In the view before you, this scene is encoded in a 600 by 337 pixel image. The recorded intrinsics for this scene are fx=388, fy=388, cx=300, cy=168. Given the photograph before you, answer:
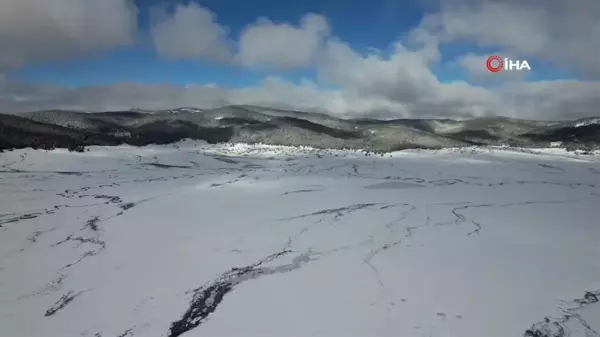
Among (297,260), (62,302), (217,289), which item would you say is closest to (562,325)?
(297,260)

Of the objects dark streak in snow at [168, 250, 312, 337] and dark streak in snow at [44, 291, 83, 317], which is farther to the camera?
dark streak in snow at [44, 291, 83, 317]

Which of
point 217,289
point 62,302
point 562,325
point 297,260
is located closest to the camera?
point 562,325

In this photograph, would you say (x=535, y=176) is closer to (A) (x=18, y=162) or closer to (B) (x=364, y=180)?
(B) (x=364, y=180)

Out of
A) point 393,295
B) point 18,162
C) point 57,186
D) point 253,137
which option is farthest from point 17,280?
point 253,137

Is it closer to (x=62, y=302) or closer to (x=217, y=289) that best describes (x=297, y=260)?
(x=217, y=289)

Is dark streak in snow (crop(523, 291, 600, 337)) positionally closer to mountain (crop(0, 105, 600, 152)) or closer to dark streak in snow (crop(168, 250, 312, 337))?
dark streak in snow (crop(168, 250, 312, 337))

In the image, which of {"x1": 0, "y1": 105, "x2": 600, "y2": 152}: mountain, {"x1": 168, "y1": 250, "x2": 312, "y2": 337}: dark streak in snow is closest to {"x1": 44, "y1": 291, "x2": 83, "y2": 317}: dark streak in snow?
{"x1": 168, "y1": 250, "x2": 312, "y2": 337}: dark streak in snow

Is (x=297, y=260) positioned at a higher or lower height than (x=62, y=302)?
higher
